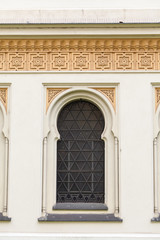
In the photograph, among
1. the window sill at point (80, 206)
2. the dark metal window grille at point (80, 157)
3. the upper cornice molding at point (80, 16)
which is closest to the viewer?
the window sill at point (80, 206)

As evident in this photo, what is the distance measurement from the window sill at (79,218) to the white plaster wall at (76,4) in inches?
141

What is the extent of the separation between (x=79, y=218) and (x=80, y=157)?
1.01 m

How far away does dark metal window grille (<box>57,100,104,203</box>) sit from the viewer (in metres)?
7.71

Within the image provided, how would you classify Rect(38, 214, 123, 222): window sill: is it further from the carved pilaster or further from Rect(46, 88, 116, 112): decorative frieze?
the carved pilaster

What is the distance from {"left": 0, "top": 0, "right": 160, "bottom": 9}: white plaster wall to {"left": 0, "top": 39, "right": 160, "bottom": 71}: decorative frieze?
0.70 m

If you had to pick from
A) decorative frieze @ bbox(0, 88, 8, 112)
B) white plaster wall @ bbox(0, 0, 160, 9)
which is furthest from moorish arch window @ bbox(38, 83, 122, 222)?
white plaster wall @ bbox(0, 0, 160, 9)

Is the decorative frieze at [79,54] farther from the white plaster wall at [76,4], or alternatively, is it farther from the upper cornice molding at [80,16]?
the white plaster wall at [76,4]

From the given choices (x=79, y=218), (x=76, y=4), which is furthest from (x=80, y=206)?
(x=76, y=4)

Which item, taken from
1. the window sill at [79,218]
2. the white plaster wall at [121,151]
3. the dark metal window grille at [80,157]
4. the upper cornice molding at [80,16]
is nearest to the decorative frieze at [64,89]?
the white plaster wall at [121,151]

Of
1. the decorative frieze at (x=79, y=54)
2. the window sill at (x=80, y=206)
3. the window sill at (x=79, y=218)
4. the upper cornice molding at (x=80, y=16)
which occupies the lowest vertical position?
the window sill at (x=79, y=218)

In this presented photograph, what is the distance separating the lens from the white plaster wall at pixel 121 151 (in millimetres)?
7477

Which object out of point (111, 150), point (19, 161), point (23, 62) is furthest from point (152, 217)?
point (23, 62)

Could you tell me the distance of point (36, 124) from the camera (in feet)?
25.2

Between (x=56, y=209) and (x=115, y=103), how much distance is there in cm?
203
